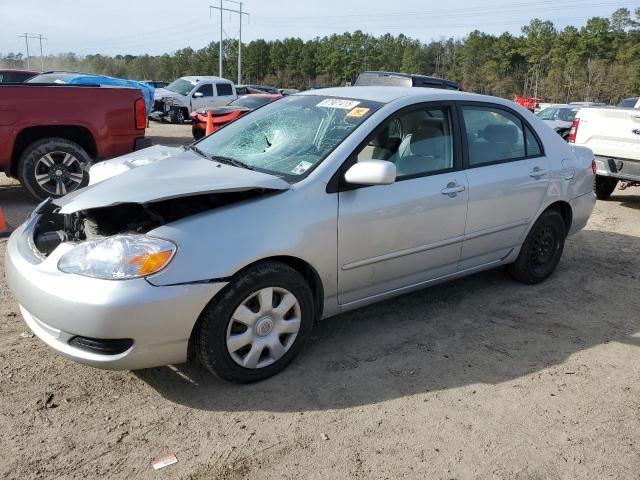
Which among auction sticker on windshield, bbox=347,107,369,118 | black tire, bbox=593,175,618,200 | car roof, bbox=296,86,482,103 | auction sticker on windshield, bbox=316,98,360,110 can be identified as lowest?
black tire, bbox=593,175,618,200

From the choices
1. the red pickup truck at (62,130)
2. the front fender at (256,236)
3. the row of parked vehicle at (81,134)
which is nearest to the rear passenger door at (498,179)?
the front fender at (256,236)

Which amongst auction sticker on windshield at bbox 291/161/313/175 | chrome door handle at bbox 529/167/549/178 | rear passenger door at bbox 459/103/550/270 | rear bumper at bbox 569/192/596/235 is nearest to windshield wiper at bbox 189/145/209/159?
auction sticker on windshield at bbox 291/161/313/175

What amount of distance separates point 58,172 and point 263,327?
4.82 meters

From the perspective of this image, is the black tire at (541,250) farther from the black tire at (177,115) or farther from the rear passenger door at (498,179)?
the black tire at (177,115)

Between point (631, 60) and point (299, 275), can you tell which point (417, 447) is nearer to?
point (299, 275)

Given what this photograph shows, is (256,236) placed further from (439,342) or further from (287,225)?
(439,342)

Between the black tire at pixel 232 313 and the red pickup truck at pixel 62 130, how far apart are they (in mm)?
4514

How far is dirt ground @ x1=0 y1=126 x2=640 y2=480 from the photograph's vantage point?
2.45m

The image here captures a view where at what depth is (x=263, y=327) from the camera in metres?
2.95

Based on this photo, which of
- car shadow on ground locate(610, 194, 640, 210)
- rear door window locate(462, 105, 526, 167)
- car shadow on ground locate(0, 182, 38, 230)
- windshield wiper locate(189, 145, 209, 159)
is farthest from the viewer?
car shadow on ground locate(610, 194, 640, 210)

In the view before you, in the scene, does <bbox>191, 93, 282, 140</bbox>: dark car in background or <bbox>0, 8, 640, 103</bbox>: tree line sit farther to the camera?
<bbox>0, 8, 640, 103</bbox>: tree line

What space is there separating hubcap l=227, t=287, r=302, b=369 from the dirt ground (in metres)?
0.17

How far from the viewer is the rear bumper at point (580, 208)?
15.8 ft

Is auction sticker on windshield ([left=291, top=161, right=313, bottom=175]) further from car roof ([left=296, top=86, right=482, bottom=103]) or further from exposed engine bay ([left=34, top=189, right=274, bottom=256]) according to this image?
car roof ([left=296, top=86, right=482, bottom=103])
